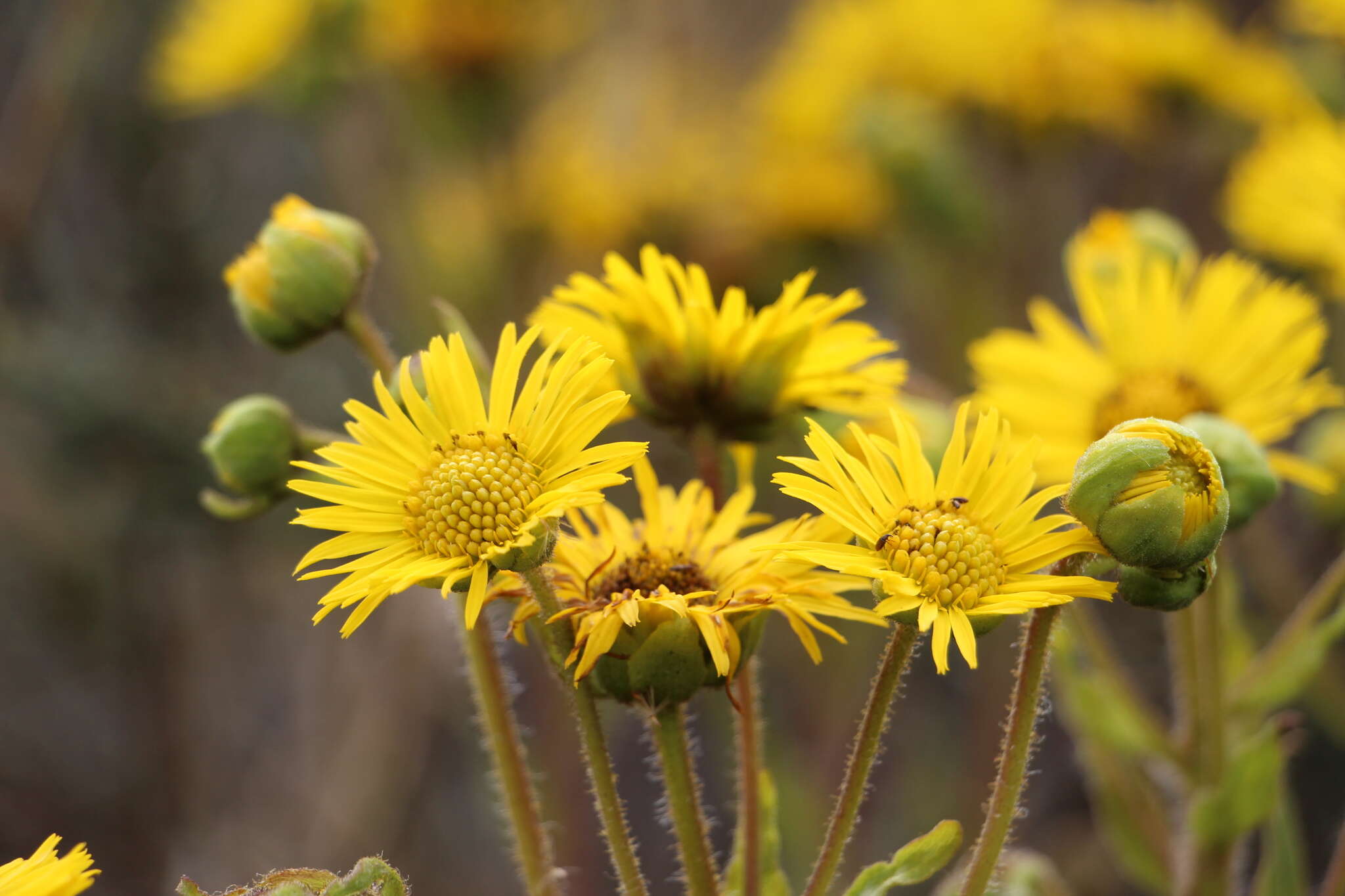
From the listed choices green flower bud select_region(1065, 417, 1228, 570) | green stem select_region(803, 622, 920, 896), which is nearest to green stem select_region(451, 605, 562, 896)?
green stem select_region(803, 622, 920, 896)

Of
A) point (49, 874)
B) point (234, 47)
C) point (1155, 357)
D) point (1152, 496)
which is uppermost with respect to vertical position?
point (234, 47)

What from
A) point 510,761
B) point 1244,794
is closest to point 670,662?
point 510,761

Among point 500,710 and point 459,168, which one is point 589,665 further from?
point 459,168

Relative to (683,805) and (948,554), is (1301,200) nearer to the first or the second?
(948,554)

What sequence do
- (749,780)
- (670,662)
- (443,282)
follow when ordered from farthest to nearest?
(443,282), (749,780), (670,662)

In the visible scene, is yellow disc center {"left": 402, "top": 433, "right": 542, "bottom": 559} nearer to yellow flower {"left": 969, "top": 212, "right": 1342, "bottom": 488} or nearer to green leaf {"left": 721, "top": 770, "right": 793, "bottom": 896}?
green leaf {"left": 721, "top": 770, "right": 793, "bottom": 896}

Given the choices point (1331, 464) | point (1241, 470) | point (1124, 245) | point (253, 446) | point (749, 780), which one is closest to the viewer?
point (749, 780)
